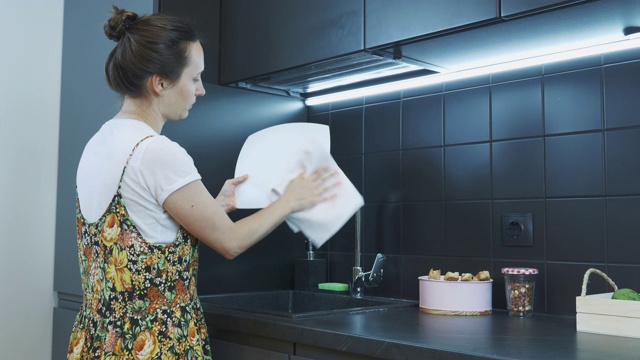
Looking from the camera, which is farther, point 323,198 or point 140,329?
point 323,198

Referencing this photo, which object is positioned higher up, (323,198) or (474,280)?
(323,198)

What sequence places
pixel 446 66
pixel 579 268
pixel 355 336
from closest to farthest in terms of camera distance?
pixel 355 336, pixel 579 268, pixel 446 66

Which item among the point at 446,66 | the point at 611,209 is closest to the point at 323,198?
the point at 446,66

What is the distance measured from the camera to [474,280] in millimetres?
1703

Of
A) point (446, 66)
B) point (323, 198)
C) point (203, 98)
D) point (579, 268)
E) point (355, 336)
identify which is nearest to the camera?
point (355, 336)

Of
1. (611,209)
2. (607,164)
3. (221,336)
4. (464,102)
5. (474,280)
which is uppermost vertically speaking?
(464,102)

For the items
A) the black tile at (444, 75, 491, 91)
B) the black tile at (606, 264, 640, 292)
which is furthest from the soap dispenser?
the black tile at (606, 264, 640, 292)

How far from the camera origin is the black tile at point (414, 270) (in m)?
1.95

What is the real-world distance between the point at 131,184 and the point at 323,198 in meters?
0.43

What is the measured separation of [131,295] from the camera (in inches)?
54.5

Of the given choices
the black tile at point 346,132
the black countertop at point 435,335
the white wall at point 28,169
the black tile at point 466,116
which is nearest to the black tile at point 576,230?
the black countertop at point 435,335

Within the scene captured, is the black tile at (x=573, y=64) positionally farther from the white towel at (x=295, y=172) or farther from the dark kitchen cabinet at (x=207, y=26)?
the dark kitchen cabinet at (x=207, y=26)

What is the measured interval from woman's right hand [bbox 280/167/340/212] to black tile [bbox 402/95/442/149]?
20.1 inches

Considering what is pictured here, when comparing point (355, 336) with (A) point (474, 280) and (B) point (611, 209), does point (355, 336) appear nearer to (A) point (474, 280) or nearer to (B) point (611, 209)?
(A) point (474, 280)
